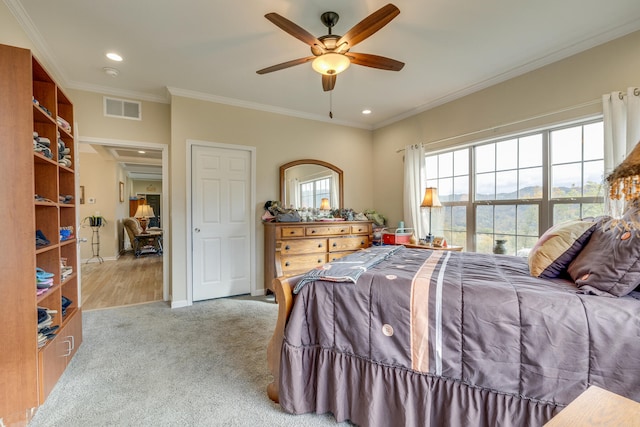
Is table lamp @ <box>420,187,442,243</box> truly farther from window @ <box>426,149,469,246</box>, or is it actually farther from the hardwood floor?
the hardwood floor

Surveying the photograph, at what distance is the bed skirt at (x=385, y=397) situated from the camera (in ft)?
3.82

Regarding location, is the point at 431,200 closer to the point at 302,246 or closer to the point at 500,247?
the point at 500,247

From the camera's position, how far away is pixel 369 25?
176cm

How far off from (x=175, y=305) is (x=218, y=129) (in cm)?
227

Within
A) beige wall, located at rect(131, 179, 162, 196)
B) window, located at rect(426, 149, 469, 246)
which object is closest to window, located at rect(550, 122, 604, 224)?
window, located at rect(426, 149, 469, 246)

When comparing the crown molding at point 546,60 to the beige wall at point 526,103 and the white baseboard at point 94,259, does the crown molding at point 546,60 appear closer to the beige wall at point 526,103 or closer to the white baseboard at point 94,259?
the beige wall at point 526,103

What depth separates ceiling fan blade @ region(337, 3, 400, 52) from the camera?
1.64 meters

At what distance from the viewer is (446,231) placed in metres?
3.81

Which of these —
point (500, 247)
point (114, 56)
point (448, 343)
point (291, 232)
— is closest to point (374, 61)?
point (448, 343)

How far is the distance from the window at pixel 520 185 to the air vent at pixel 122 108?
4018 millimetres

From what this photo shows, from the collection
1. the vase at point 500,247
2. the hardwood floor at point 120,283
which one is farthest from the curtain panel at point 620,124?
the hardwood floor at point 120,283

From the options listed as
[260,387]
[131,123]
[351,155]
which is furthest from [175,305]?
[351,155]

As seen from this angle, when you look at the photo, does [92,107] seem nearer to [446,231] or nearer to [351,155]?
[351,155]

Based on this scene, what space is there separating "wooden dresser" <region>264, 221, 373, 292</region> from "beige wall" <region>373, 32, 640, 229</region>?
2.97 feet
